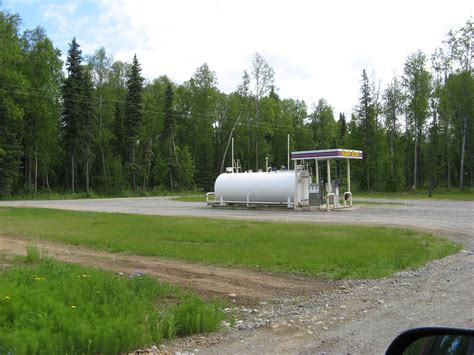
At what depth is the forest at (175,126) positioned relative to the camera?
60062 mm

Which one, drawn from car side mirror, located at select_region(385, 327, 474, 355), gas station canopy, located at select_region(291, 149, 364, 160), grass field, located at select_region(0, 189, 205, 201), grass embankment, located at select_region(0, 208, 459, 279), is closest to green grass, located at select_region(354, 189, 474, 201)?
gas station canopy, located at select_region(291, 149, 364, 160)

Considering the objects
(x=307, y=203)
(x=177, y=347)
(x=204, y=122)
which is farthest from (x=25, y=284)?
(x=204, y=122)

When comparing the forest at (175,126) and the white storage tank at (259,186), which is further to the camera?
the forest at (175,126)

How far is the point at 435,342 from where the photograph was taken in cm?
Result: 216

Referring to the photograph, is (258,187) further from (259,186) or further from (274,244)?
(274,244)

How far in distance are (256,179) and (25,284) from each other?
27173 mm

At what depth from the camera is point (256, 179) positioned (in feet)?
113

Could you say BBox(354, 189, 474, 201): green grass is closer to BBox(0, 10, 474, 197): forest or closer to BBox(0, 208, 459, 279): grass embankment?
BBox(0, 10, 474, 197): forest

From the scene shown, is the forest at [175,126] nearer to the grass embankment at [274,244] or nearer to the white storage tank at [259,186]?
the white storage tank at [259,186]

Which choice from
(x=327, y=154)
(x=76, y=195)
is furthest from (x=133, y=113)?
(x=327, y=154)

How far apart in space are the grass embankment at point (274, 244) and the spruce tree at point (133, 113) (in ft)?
164

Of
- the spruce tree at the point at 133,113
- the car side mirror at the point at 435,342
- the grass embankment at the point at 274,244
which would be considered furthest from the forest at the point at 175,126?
the car side mirror at the point at 435,342

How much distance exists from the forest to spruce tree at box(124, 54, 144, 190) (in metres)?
0.15

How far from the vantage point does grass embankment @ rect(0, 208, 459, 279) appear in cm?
1127
